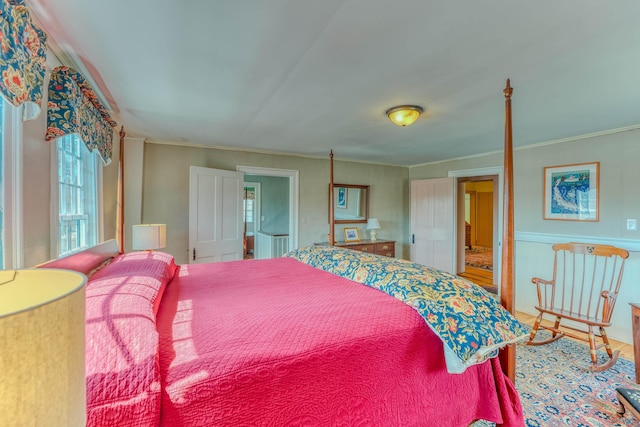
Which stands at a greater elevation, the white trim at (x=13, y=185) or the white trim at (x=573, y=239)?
the white trim at (x=13, y=185)

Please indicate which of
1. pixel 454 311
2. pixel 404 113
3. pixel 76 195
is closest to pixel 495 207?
pixel 404 113

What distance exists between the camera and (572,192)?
343 cm

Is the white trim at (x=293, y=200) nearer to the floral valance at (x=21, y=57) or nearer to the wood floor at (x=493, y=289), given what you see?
the wood floor at (x=493, y=289)

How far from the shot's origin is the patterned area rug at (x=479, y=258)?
6383 mm

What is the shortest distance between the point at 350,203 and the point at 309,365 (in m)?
4.31

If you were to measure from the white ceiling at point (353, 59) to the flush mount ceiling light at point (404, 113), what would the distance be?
0.08 metres

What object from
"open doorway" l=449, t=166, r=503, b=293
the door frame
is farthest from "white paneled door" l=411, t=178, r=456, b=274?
"open doorway" l=449, t=166, r=503, b=293

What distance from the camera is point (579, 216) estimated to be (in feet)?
11.0

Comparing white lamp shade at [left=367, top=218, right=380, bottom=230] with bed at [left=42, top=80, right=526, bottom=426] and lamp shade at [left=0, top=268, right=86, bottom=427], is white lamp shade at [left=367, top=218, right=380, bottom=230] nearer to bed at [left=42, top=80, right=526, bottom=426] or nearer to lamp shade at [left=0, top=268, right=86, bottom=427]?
bed at [left=42, top=80, right=526, bottom=426]

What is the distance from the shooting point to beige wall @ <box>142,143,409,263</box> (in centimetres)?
375

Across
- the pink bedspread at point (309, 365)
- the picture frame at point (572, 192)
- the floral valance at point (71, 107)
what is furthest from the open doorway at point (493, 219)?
the floral valance at point (71, 107)

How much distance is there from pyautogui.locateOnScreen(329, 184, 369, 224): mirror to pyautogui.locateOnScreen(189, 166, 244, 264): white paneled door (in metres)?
1.74

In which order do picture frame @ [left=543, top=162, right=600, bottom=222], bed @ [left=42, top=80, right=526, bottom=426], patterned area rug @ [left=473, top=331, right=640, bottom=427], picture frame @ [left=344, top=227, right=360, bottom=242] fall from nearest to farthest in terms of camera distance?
bed @ [left=42, top=80, right=526, bottom=426] < patterned area rug @ [left=473, top=331, right=640, bottom=427] < picture frame @ [left=543, top=162, right=600, bottom=222] < picture frame @ [left=344, top=227, right=360, bottom=242]

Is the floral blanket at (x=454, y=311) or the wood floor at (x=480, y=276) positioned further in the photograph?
the wood floor at (x=480, y=276)
